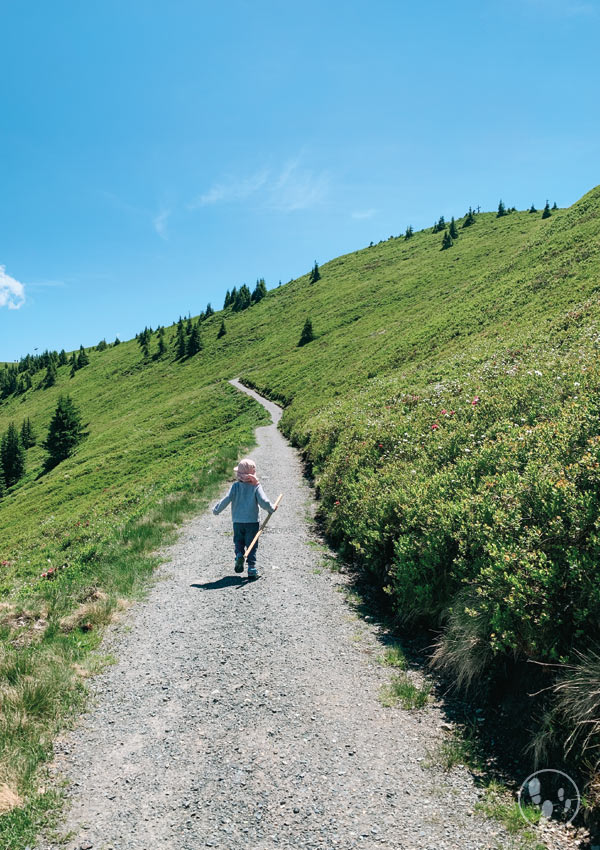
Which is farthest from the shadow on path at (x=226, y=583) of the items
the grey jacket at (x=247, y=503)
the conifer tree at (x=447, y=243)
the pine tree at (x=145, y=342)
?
the pine tree at (x=145, y=342)

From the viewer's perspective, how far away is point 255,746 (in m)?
4.84


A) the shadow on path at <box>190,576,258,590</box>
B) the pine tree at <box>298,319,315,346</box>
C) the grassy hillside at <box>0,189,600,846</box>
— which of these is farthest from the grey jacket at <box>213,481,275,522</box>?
the pine tree at <box>298,319,315,346</box>

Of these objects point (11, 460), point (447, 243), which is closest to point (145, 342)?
point (11, 460)

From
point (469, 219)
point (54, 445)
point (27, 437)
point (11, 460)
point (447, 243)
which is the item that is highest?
point (469, 219)

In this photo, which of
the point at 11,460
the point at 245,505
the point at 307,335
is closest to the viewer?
the point at 245,505

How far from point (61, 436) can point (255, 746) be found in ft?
227

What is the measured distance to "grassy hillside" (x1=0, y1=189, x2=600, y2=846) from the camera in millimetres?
5410

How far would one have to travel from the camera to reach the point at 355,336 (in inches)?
2324

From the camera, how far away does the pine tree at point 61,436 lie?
63.9 m

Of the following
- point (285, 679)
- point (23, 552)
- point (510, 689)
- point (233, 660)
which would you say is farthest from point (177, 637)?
point (23, 552)

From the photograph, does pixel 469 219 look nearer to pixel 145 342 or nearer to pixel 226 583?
pixel 145 342

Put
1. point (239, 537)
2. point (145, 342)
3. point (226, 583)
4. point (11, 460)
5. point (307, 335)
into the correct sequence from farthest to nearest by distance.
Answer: point (145, 342)
point (307, 335)
point (11, 460)
point (239, 537)
point (226, 583)

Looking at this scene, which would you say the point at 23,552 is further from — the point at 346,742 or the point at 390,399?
the point at 346,742

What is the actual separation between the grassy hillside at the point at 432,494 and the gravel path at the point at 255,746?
2.36 feet
